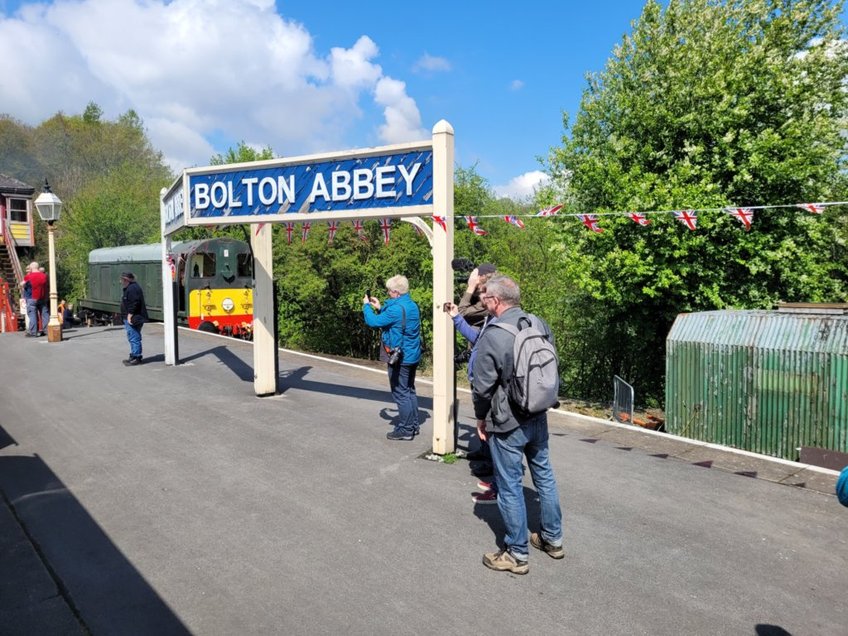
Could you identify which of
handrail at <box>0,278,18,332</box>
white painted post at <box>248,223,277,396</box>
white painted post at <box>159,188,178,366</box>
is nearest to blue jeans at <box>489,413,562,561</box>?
white painted post at <box>248,223,277,396</box>

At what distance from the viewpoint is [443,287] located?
5.82 metres

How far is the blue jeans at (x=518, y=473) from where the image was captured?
12.5 ft

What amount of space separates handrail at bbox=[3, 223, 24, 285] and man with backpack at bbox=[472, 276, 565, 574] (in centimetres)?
2566

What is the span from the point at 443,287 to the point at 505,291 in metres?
1.85

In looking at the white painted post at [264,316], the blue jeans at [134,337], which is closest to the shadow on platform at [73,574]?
the white painted post at [264,316]

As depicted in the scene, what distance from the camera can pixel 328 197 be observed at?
6.71 metres

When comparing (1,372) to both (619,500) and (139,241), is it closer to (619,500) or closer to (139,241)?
(619,500)

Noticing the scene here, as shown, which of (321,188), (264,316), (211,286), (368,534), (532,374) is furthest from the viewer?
(211,286)

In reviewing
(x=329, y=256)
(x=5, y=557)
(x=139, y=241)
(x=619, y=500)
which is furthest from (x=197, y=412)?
(x=139, y=241)

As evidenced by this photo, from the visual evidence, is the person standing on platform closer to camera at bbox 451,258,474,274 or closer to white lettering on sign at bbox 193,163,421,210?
white lettering on sign at bbox 193,163,421,210

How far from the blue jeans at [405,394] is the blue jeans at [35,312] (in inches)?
476

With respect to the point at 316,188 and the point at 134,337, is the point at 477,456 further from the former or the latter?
the point at 134,337

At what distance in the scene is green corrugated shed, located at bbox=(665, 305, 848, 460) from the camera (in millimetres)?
7656

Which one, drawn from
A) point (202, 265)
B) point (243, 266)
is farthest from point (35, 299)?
point (243, 266)
